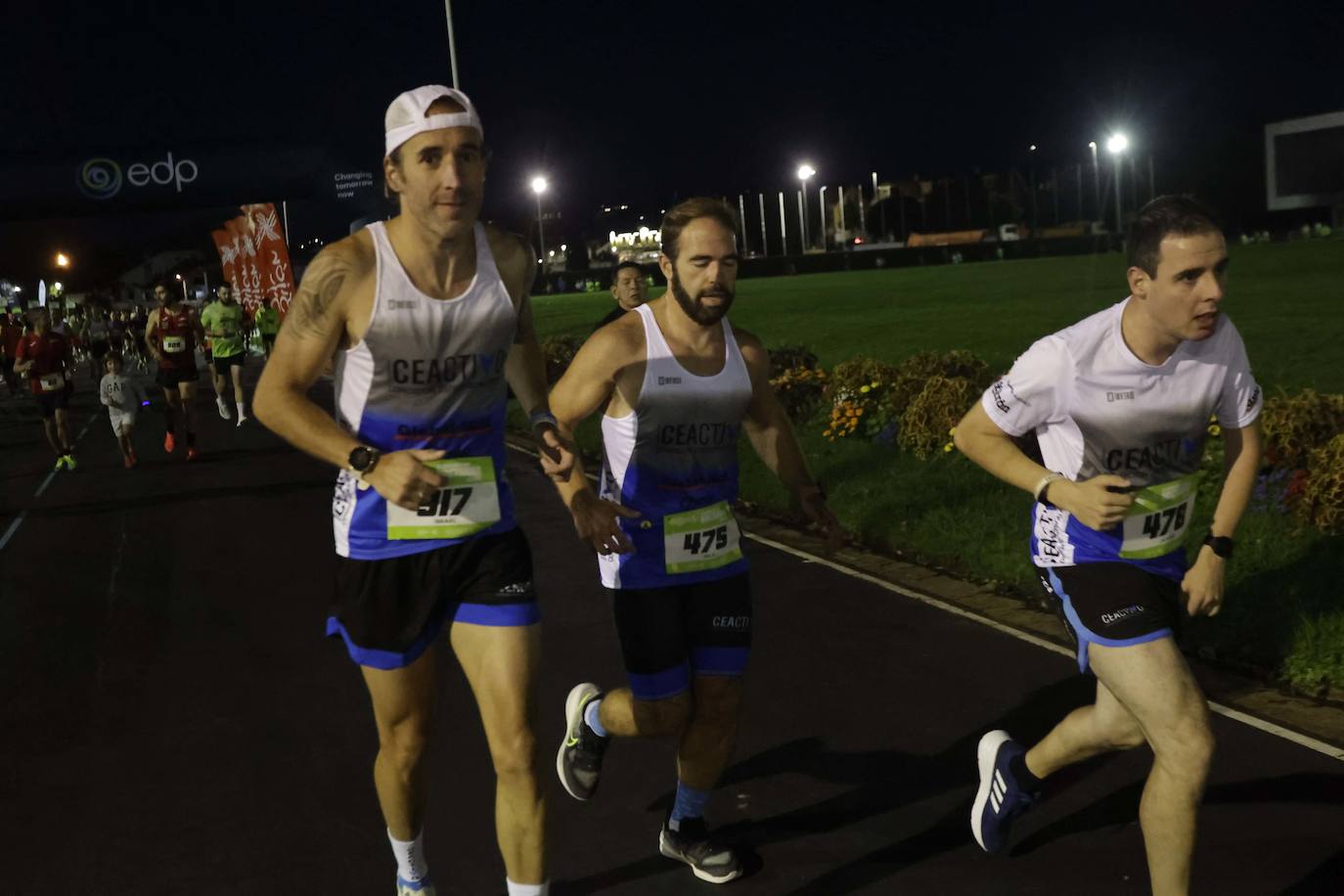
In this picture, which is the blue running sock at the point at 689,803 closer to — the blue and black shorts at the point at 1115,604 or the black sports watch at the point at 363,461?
the blue and black shorts at the point at 1115,604

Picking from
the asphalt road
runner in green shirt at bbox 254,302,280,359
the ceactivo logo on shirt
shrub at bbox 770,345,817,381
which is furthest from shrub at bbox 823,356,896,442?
the ceactivo logo on shirt

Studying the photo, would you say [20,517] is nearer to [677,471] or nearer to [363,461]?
[677,471]

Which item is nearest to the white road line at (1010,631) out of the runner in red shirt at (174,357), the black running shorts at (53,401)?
the runner in red shirt at (174,357)

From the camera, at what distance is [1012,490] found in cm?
1097

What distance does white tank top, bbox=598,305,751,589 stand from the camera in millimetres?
4695

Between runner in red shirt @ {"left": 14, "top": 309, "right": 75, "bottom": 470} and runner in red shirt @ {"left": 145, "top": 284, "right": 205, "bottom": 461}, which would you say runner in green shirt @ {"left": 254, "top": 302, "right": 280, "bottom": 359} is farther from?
runner in red shirt @ {"left": 14, "top": 309, "right": 75, "bottom": 470}

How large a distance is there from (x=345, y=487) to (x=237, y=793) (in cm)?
225

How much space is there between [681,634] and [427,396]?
1.26 m

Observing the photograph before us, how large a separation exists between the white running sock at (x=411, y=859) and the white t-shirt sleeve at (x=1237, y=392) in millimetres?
2600

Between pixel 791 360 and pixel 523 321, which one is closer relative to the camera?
pixel 523 321

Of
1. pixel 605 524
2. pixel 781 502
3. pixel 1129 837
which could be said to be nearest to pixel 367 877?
pixel 605 524

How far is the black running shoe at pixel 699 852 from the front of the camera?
4.70 meters

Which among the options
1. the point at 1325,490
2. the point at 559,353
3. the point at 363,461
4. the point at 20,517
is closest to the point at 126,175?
the point at 559,353

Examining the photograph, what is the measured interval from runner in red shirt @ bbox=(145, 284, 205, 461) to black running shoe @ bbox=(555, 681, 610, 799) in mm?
14329
